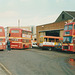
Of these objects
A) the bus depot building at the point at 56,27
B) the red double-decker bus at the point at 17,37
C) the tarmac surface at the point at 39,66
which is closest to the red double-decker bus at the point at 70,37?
the tarmac surface at the point at 39,66

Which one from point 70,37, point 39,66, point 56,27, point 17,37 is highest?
point 56,27

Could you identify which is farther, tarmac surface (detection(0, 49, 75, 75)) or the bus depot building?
the bus depot building

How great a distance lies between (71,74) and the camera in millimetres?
8320

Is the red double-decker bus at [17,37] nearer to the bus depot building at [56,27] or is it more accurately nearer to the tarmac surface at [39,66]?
the bus depot building at [56,27]

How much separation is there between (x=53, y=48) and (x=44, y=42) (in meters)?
1.76

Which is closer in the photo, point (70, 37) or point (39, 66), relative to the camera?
point (39, 66)

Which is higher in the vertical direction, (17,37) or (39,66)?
(17,37)

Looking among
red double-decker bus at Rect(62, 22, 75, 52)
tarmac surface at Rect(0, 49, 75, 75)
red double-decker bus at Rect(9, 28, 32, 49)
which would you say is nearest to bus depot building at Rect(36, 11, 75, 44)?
red double-decker bus at Rect(9, 28, 32, 49)

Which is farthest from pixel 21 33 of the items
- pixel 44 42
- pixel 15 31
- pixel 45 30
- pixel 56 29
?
pixel 45 30

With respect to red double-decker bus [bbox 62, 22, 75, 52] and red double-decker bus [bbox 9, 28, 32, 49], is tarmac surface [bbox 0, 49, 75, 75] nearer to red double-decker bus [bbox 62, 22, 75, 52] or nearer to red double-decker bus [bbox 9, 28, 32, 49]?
red double-decker bus [bbox 62, 22, 75, 52]

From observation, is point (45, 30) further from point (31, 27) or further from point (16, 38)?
point (31, 27)

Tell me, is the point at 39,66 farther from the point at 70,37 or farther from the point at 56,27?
the point at 56,27

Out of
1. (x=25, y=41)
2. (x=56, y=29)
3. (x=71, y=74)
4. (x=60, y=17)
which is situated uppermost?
(x=60, y=17)

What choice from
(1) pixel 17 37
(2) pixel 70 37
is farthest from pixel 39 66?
(1) pixel 17 37
